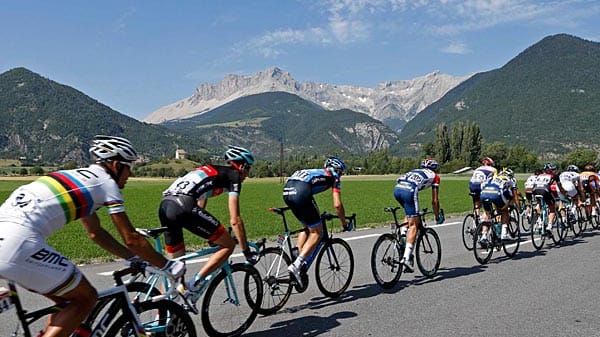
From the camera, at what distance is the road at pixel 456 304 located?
19.4ft

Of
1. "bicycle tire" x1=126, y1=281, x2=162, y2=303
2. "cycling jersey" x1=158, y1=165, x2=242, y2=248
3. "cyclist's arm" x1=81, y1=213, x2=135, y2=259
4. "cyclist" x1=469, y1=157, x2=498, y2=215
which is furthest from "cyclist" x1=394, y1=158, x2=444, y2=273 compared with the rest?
"cyclist's arm" x1=81, y1=213, x2=135, y2=259

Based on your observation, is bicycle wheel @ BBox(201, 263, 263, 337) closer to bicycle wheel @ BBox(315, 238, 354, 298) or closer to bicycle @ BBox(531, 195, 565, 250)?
bicycle wheel @ BBox(315, 238, 354, 298)

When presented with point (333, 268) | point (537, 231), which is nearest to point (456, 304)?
point (333, 268)

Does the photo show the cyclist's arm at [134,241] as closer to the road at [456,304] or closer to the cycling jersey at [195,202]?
the cycling jersey at [195,202]

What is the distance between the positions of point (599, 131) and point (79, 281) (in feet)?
722

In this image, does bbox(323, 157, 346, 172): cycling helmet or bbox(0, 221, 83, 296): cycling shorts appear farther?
bbox(323, 157, 346, 172): cycling helmet

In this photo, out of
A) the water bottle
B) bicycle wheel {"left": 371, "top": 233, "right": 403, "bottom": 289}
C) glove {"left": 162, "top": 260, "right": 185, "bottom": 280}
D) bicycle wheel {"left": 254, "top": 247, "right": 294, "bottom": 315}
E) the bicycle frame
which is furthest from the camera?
bicycle wheel {"left": 371, "top": 233, "right": 403, "bottom": 289}

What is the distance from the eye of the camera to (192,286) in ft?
17.3

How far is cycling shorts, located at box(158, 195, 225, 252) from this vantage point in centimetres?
541

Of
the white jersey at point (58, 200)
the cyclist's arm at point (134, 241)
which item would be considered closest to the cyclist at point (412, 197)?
the cyclist's arm at point (134, 241)

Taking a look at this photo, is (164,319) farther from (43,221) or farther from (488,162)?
(488,162)

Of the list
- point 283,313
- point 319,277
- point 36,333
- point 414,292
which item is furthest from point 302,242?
point 36,333

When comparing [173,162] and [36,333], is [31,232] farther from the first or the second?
[173,162]

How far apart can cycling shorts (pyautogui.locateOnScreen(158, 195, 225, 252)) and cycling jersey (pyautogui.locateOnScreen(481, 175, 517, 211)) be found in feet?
23.3
